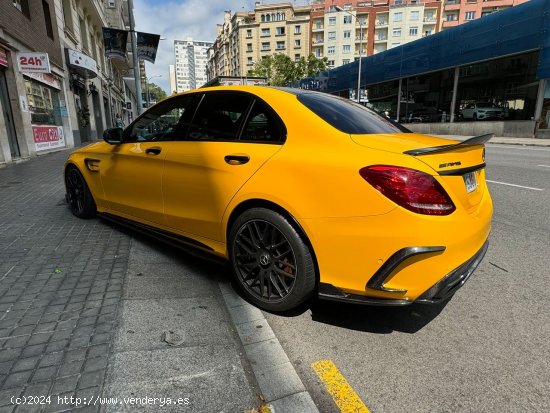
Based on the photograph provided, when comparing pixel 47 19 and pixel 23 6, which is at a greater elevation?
pixel 47 19

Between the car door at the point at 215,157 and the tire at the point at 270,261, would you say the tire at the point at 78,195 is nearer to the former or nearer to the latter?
the car door at the point at 215,157

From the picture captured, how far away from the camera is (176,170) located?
131 inches

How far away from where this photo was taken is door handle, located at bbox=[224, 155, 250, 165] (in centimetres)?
274

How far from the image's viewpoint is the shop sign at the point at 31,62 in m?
11.5

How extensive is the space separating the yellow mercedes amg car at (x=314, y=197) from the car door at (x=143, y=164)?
0.9 inches

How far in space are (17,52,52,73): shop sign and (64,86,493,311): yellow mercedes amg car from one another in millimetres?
10841

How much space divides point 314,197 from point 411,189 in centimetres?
58

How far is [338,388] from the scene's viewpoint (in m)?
2.02

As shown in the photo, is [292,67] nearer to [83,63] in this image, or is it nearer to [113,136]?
[83,63]

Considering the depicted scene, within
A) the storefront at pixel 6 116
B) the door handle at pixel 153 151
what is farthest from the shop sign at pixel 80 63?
the door handle at pixel 153 151

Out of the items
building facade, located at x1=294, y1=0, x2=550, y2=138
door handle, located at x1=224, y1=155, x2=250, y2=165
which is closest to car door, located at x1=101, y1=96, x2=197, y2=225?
door handle, located at x1=224, y1=155, x2=250, y2=165

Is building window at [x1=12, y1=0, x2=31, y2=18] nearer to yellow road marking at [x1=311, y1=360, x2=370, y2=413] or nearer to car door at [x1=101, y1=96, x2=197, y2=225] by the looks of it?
car door at [x1=101, y1=96, x2=197, y2=225]

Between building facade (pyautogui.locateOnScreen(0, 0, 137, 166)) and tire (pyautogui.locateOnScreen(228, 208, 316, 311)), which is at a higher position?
building facade (pyautogui.locateOnScreen(0, 0, 137, 166))

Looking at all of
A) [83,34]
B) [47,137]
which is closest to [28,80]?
[47,137]
